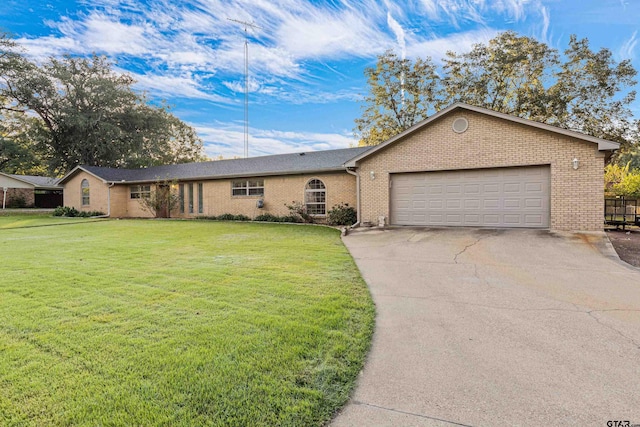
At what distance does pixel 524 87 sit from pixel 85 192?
31517 millimetres

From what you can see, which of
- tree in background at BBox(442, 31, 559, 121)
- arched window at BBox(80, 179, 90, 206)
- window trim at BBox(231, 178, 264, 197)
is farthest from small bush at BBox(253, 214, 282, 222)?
tree in background at BBox(442, 31, 559, 121)

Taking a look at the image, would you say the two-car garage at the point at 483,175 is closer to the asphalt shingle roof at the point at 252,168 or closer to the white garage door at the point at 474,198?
the white garage door at the point at 474,198

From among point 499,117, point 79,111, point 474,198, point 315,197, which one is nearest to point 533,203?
point 474,198

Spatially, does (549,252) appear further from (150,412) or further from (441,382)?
(150,412)

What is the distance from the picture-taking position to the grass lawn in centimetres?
219

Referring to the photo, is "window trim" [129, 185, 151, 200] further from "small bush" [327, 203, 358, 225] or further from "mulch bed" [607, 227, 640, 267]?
"mulch bed" [607, 227, 640, 267]

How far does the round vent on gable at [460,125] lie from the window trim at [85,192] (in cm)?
2349

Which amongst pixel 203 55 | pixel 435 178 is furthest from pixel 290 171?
pixel 203 55

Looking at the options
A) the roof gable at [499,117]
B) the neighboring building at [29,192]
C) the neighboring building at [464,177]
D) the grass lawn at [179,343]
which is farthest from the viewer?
the neighboring building at [29,192]

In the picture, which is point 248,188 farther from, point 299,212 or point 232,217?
point 299,212

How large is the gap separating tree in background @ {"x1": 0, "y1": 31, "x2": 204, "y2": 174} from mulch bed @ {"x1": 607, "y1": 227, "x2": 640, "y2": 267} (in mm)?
33486

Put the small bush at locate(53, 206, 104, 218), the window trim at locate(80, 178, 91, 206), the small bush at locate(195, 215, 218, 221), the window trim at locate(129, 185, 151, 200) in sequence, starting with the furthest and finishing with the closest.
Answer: the window trim at locate(80, 178, 91, 206)
the small bush at locate(53, 206, 104, 218)
the window trim at locate(129, 185, 151, 200)
the small bush at locate(195, 215, 218, 221)

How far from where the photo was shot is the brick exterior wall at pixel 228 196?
1504 cm

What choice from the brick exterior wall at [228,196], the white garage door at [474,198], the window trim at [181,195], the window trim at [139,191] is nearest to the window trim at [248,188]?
the brick exterior wall at [228,196]
